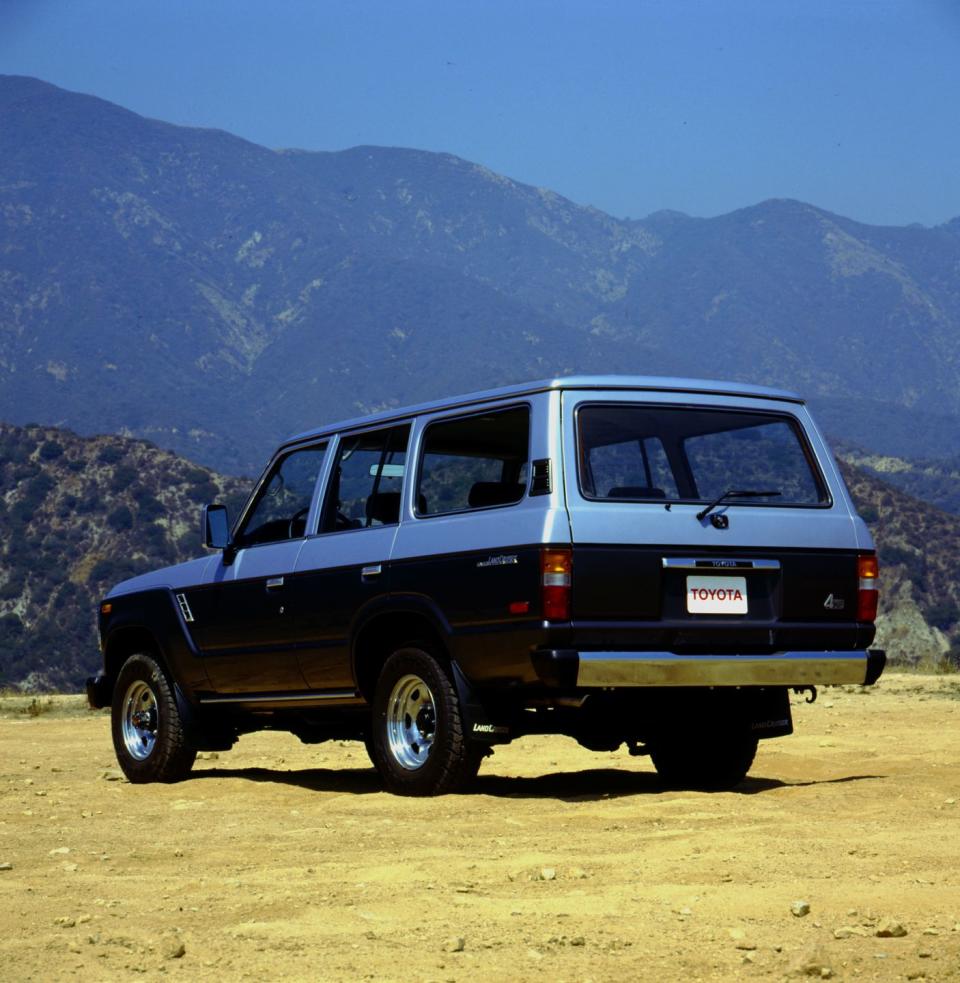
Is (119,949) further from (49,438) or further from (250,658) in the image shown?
(49,438)

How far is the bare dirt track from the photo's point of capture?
17.3 ft

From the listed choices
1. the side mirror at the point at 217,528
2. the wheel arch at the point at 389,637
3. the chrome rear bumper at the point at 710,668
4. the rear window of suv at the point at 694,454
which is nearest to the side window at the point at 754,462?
the rear window of suv at the point at 694,454

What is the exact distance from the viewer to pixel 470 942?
5484mm

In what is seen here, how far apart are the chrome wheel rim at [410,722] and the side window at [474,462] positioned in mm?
952

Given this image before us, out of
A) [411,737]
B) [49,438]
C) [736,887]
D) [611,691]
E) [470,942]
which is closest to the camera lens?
[470,942]

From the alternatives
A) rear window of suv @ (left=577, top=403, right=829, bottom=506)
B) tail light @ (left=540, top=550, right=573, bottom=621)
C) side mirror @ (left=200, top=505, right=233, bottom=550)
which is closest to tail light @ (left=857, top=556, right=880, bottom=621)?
rear window of suv @ (left=577, top=403, right=829, bottom=506)

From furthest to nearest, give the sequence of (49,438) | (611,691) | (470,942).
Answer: (49,438) → (611,691) → (470,942)

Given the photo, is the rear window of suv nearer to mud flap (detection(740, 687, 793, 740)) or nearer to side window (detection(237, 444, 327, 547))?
mud flap (detection(740, 687, 793, 740))

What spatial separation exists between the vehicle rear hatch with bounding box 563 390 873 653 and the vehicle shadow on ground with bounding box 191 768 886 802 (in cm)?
116

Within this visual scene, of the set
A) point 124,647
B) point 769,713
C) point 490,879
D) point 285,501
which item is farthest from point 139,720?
point 490,879

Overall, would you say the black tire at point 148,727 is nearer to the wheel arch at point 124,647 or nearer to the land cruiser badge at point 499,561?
the wheel arch at point 124,647

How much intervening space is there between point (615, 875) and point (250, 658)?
14.3ft

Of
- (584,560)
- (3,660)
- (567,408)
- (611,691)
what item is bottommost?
(3,660)

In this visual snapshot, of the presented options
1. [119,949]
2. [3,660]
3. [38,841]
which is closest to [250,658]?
[38,841]
